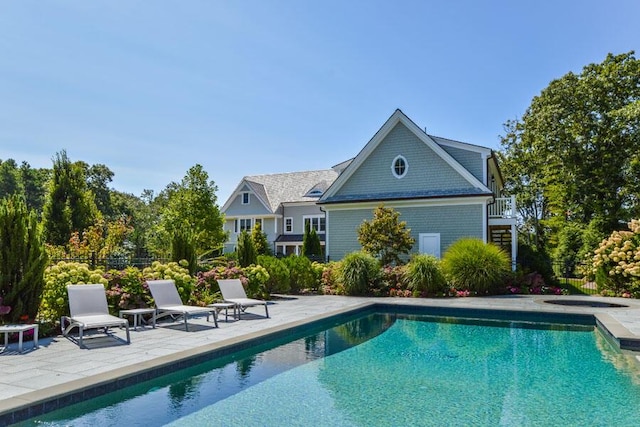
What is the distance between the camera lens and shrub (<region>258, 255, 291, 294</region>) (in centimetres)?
1586

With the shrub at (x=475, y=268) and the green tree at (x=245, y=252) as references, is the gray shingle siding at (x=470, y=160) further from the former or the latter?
the green tree at (x=245, y=252)

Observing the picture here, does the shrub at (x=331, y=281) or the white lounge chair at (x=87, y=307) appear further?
the shrub at (x=331, y=281)

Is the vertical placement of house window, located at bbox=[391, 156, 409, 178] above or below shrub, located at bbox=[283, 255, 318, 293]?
above

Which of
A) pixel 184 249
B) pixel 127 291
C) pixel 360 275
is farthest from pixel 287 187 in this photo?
pixel 127 291

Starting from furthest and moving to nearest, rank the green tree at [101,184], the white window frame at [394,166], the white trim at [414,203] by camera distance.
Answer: the green tree at [101,184] → the white window frame at [394,166] → the white trim at [414,203]

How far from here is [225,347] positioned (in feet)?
23.8

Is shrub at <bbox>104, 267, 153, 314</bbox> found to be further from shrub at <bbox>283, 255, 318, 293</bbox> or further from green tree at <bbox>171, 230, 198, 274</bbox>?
shrub at <bbox>283, 255, 318, 293</bbox>

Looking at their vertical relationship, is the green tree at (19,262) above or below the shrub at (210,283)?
above

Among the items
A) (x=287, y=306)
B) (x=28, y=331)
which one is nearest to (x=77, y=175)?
(x=287, y=306)

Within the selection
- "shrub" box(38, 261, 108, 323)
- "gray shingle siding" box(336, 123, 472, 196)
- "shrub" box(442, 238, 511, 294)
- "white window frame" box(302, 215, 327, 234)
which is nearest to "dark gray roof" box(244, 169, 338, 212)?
"white window frame" box(302, 215, 327, 234)

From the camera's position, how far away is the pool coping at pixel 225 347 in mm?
4475

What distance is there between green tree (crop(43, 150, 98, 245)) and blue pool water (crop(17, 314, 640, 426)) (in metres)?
17.7

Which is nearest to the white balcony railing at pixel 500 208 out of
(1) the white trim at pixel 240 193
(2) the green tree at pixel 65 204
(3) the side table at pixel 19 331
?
(1) the white trim at pixel 240 193

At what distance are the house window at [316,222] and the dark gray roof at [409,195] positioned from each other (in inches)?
382
